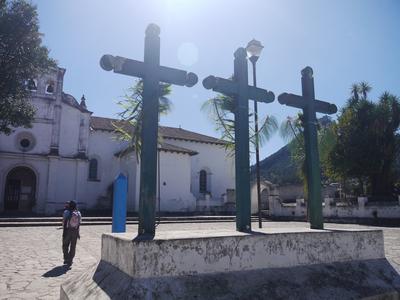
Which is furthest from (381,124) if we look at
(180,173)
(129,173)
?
(129,173)

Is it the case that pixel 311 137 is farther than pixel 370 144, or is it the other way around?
pixel 370 144

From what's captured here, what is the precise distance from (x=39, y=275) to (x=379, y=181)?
25.9 metres

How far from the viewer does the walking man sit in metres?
7.36

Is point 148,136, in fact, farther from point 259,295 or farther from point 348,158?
point 348,158

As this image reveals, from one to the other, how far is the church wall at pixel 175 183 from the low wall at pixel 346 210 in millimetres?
6886

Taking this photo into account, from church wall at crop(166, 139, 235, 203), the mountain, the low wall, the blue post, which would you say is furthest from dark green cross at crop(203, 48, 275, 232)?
the mountain

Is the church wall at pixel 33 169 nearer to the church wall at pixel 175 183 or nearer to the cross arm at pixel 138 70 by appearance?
the church wall at pixel 175 183

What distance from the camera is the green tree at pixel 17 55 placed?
16.3 meters

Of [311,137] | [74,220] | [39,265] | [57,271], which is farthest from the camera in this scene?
[74,220]

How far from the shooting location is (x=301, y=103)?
536cm

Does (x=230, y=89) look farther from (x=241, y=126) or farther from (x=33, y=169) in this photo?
(x=33, y=169)

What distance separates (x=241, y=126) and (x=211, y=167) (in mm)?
28861

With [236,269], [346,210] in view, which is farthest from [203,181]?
[236,269]

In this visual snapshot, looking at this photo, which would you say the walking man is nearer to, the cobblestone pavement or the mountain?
the cobblestone pavement
